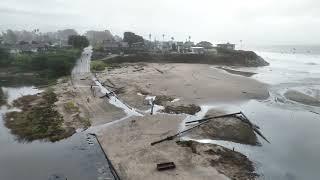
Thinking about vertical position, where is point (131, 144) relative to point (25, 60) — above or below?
below

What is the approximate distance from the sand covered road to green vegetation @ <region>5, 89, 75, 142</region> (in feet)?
33.9

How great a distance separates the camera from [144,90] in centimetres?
4922

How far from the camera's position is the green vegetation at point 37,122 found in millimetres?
31016

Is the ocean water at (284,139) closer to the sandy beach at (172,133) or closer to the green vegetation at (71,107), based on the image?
the sandy beach at (172,133)

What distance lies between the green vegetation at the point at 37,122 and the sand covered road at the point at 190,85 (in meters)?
10.3

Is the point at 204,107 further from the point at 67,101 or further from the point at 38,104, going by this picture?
the point at 38,104

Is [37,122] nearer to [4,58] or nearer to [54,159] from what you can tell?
[54,159]

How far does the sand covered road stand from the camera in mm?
46094

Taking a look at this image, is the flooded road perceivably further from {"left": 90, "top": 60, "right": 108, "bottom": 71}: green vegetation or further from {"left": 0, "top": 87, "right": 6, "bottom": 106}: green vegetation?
{"left": 90, "top": 60, "right": 108, "bottom": 71}: green vegetation

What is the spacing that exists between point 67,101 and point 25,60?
43.7 meters

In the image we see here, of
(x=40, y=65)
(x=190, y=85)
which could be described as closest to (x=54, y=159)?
(x=190, y=85)

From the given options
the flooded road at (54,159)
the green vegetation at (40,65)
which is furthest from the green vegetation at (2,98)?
the flooded road at (54,159)

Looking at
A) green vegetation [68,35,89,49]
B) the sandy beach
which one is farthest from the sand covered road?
green vegetation [68,35,89,49]

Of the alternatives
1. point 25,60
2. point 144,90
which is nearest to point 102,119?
point 144,90
